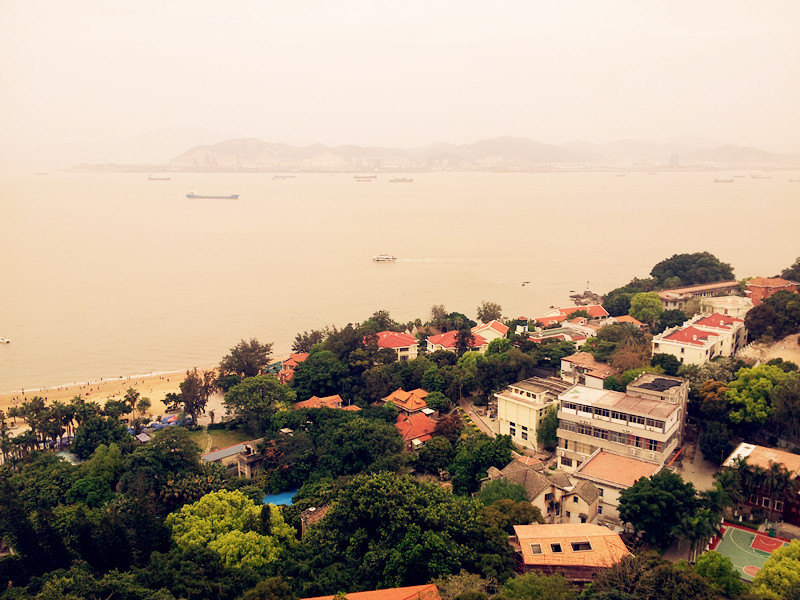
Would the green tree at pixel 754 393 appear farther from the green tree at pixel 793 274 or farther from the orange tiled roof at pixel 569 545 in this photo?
the green tree at pixel 793 274

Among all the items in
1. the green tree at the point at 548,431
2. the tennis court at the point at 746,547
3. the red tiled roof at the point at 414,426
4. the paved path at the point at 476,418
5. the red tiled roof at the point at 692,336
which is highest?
the red tiled roof at the point at 692,336

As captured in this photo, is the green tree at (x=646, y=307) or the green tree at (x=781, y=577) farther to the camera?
the green tree at (x=646, y=307)

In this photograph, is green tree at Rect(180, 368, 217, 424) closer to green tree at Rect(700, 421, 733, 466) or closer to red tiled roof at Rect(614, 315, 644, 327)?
green tree at Rect(700, 421, 733, 466)

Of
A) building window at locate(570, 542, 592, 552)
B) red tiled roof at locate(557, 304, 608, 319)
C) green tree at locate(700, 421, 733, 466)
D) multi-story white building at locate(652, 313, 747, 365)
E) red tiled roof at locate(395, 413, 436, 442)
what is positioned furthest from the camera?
red tiled roof at locate(557, 304, 608, 319)

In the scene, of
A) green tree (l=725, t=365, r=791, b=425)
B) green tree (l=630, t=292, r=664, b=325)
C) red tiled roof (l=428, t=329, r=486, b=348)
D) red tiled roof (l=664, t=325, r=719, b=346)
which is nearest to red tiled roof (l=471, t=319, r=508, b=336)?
red tiled roof (l=428, t=329, r=486, b=348)

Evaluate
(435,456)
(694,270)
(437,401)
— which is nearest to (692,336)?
(437,401)

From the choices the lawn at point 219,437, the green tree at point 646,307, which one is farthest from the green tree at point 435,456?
the green tree at point 646,307

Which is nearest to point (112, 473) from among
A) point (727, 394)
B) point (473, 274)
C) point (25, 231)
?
point (727, 394)

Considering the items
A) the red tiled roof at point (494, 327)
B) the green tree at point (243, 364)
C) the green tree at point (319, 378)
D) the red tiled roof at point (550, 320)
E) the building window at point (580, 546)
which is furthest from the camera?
the red tiled roof at point (550, 320)
